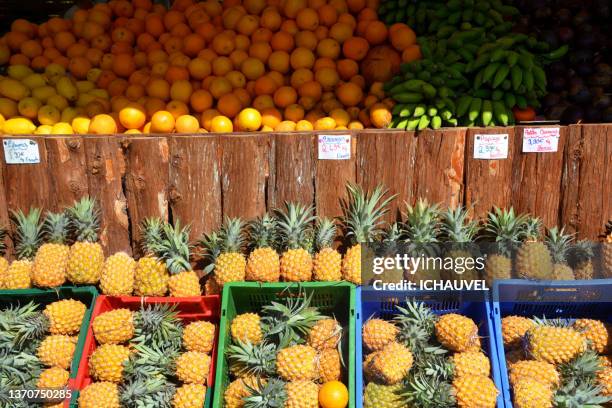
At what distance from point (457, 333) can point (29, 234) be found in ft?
10.9

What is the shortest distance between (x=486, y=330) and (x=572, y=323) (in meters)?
0.73

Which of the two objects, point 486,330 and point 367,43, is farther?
point 367,43

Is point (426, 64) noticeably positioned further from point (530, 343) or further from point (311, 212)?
point (530, 343)

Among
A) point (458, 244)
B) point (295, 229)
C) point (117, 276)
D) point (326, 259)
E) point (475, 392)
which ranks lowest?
point (475, 392)

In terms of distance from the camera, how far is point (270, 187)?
3998mm

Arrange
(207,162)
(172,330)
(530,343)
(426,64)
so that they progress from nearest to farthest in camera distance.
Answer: (530,343) → (172,330) → (207,162) → (426,64)

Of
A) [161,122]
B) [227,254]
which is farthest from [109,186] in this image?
[227,254]

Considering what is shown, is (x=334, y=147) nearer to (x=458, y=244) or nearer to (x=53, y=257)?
(x=458, y=244)

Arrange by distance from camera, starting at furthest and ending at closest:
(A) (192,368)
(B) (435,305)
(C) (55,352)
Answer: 1. (B) (435,305)
2. (C) (55,352)
3. (A) (192,368)

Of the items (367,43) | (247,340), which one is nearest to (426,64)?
(367,43)

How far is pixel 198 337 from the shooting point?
349 cm

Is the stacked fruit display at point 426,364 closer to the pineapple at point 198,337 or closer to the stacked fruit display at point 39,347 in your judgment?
the pineapple at point 198,337

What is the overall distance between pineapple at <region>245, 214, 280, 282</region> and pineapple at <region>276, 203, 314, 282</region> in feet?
0.19

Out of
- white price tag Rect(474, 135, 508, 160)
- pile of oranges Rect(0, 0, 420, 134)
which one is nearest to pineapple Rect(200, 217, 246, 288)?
pile of oranges Rect(0, 0, 420, 134)
